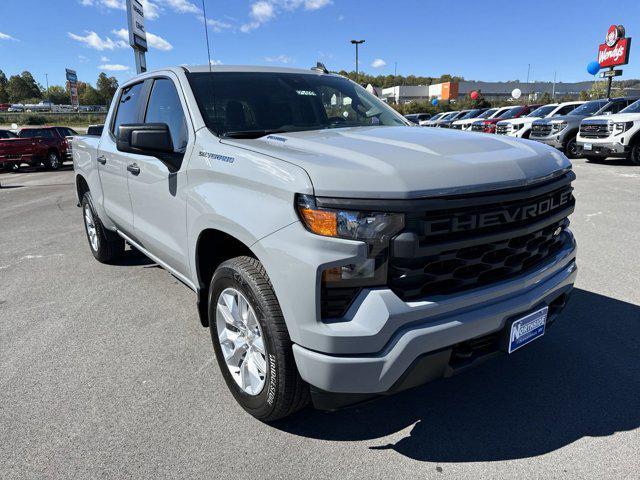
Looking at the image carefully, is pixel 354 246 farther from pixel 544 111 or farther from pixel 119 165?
pixel 544 111

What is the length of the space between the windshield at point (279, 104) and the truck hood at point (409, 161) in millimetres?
396

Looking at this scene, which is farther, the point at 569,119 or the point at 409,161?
the point at 569,119

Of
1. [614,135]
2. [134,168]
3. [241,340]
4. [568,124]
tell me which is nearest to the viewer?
[241,340]

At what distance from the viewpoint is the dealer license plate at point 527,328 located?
227 cm

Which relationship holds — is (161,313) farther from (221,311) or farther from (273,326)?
(273,326)

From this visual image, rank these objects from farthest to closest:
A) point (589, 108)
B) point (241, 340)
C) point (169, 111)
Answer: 1. point (589, 108)
2. point (169, 111)
3. point (241, 340)

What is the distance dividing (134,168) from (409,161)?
2369mm

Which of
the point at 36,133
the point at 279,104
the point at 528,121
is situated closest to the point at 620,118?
the point at 528,121

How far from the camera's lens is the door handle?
358cm

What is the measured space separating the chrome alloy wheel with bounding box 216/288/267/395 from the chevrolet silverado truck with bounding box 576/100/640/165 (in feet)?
42.1

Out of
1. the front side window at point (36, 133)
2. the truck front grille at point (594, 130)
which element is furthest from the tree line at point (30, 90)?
the truck front grille at point (594, 130)

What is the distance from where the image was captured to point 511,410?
2.66 meters

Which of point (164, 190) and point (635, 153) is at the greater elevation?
point (164, 190)

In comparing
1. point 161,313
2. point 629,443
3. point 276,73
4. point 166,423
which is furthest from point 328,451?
point 276,73
